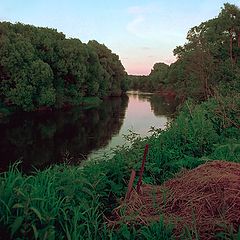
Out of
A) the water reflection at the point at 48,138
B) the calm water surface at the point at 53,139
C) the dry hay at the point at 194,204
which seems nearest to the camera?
the dry hay at the point at 194,204

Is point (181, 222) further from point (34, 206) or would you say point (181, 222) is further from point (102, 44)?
point (102, 44)

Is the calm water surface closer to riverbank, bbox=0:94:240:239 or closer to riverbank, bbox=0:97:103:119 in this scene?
riverbank, bbox=0:97:103:119

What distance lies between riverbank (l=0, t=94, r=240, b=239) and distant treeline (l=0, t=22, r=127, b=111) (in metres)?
31.7

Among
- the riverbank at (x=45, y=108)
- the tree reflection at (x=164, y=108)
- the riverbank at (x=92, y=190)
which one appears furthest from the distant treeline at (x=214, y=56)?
the riverbank at (x=45, y=108)

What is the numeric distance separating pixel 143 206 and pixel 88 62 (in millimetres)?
58321

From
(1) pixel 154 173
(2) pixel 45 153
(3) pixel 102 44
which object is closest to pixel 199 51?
(2) pixel 45 153

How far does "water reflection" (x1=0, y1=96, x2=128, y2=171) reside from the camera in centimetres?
1986

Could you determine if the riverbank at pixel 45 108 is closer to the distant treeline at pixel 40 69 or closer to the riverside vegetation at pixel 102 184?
the distant treeline at pixel 40 69

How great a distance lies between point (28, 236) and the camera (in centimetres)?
412

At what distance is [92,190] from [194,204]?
2.12m

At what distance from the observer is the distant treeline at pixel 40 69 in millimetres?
39062

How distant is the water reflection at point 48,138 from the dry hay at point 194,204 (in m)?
9.11

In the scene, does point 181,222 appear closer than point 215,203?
Yes

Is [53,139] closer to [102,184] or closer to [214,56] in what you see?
[102,184]
